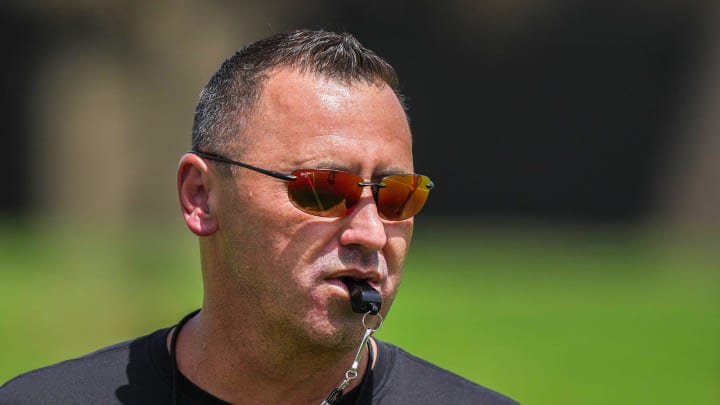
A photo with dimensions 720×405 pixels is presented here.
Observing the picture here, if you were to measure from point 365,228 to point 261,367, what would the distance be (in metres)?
0.51

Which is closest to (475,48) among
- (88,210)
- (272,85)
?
(88,210)

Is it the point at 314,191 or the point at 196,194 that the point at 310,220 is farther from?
the point at 196,194

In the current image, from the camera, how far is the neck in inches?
128

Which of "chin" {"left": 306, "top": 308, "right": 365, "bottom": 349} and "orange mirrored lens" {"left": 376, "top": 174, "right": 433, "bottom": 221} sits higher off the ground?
"orange mirrored lens" {"left": 376, "top": 174, "right": 433, "bottom": 221}

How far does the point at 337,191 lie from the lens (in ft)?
10.3

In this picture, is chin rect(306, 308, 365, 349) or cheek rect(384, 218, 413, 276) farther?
cheek rect(384, 218, 413, 276)

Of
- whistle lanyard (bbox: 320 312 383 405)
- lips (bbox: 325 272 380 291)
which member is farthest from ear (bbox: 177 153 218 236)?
whistle lanyard (bbox: 320 312 383 405)

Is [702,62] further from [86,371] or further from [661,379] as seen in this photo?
[86,371]

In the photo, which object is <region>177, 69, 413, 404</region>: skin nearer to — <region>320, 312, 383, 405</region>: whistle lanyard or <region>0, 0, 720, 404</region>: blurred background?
<region>320, 312, 383, 405</region>: whistle lanyard

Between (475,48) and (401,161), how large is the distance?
1834 centimetres

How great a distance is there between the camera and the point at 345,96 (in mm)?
3260

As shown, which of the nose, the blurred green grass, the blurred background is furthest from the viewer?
the blurred background

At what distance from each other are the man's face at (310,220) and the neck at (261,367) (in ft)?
0.21

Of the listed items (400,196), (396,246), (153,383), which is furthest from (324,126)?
(153,383)
